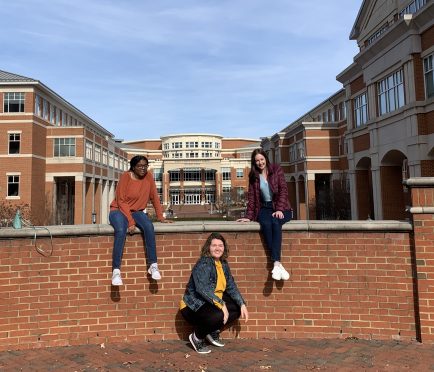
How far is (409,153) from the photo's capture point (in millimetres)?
18219

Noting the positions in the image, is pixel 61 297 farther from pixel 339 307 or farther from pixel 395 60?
pixel 395 60

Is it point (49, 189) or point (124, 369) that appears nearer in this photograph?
point (124, 369)

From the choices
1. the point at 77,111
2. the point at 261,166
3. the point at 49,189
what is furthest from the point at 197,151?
the point at 261,166

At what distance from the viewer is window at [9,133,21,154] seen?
36.6m

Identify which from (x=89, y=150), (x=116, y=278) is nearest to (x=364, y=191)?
(x=116, y=278)

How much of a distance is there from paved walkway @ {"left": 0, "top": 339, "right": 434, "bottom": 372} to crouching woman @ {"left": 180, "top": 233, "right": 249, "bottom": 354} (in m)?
0.25

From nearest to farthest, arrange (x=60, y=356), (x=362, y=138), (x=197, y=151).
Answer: (x=60, y=356) < (x=362, y=138) < (x=197, y=151)

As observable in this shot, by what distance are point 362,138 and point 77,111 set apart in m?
39.8

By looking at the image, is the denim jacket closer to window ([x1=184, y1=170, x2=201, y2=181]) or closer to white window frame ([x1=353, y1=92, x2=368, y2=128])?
white window frame ([x1=353, y1=92, x2=368, y2=128])

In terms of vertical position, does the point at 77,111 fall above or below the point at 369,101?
above

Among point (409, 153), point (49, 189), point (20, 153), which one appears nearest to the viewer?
point (409, 153)

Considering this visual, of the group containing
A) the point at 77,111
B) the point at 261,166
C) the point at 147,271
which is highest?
the point at 77,111

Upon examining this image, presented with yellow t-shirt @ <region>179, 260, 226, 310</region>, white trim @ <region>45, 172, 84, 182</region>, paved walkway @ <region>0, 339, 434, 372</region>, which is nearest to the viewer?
paved walkway @ <region>0, 339, 434, 372</region>

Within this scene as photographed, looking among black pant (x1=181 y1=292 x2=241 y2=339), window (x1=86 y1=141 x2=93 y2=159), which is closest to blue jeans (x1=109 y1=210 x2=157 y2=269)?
black pant (x1=181 y1=292 x2=241 y2=339)
